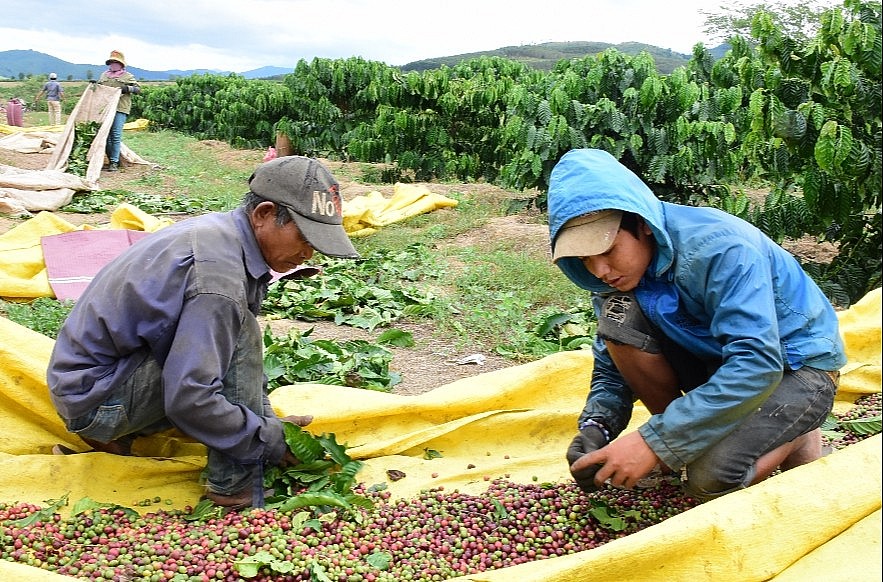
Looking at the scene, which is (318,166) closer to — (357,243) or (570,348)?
(570,348)

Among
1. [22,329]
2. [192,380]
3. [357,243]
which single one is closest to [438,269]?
[357,243]

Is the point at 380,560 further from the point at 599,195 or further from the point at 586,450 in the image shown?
the point at 599,195

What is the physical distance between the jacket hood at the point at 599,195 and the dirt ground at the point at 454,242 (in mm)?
1734

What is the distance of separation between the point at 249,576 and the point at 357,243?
4772 millimetres

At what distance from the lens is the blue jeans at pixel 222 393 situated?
94.3 inches

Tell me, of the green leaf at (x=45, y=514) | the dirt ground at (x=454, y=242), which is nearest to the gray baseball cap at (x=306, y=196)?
the green leaf at (x=45, y=514)

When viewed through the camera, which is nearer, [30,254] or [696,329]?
[696,329]

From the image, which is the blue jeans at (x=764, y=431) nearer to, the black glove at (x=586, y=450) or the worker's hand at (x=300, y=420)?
the black glove at (x=586, y=450)

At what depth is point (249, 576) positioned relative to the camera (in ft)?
6.99

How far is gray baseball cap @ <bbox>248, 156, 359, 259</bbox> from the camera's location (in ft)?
7.70

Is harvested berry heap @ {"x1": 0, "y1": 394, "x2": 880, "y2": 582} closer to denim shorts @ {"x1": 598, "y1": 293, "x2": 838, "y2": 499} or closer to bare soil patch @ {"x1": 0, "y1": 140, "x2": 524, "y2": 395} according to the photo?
denim shorts @ {"x1": 598, "y1": 293, "x2": 838, "y2": 499}

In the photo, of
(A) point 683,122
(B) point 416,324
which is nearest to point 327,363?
(B) point 416,324

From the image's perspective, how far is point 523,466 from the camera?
9.34 ft

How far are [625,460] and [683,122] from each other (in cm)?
498
